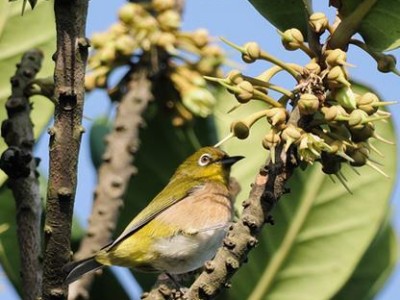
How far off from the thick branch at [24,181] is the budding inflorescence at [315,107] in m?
0.76

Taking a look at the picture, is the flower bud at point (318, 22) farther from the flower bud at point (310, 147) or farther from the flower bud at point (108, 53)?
the flower bud at point (108, 53)

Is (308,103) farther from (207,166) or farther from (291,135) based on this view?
(207,166)

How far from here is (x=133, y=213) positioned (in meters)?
4.95

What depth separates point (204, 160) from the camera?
16.9ft

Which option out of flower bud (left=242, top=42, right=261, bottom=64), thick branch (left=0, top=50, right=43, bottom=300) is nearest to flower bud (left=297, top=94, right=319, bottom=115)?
flower bud (left=242, top=42, right=261, bottom=64)

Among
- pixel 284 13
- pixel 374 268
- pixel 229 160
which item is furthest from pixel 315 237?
pixel 284 13

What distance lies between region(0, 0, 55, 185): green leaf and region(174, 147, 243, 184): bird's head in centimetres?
101

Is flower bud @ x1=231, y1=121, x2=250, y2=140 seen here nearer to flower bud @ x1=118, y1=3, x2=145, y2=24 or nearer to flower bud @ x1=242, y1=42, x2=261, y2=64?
flower bud @ x1=242, y1=42, x2=261, y2=64

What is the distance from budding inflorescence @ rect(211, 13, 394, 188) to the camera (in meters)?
2.54

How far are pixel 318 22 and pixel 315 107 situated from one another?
27 centimetres

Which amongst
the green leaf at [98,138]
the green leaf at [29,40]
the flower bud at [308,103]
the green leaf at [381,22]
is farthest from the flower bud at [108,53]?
the flower bud at [308,103]

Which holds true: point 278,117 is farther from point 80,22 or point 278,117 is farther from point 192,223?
point 192,223

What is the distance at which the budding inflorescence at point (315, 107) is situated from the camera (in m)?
2.54

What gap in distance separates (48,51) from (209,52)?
3.48ft
